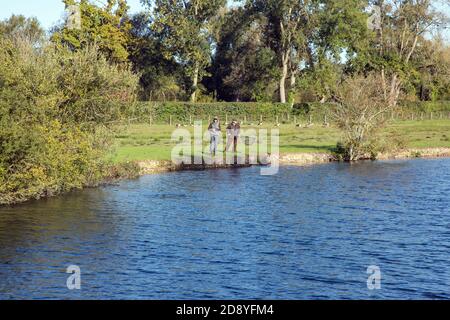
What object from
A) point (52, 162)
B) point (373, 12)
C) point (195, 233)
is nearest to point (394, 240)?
point (195, 233)

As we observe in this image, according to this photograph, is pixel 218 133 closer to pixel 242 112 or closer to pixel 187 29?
pixel 242 112

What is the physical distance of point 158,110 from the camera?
3322 inches

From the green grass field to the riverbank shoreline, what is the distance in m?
1.04

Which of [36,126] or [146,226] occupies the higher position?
[36,126]

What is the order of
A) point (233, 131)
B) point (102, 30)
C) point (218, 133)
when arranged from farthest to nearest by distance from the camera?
point (102, 30) → point (233, 131) → point (218, 133)

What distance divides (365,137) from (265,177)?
12.9 meters

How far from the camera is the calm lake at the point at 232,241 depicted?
2080cm

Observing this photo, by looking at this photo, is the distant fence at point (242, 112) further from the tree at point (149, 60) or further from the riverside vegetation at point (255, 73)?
the tree at point (149, 60)

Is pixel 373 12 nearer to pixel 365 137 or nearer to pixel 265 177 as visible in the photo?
pixel 365 137

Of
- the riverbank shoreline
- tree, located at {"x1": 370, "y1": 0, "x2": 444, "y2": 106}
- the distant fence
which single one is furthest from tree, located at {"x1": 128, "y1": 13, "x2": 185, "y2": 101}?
the riverbank shoreline

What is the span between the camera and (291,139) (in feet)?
216

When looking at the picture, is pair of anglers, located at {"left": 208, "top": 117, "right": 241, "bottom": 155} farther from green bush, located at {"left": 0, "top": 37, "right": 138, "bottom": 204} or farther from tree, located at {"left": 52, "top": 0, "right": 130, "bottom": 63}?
tree, located at {"left": 52, "top": 0, "right": 130, "bottom": 63}

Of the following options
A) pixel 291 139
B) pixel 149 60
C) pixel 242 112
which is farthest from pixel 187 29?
pixel 291 139

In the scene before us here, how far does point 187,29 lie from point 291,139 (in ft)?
102
